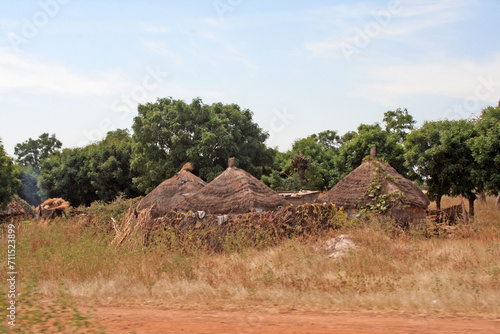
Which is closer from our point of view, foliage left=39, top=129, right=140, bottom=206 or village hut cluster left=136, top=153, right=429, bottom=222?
village hut cluster left=136, top=153, right=429, bottom=222

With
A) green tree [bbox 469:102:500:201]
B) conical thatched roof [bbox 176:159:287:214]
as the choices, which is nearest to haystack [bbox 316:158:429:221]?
conical thatched roof [bbox 176:159:287:214]

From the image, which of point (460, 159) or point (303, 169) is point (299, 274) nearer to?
point (460, 159)

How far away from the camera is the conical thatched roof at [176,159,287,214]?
13164 mm

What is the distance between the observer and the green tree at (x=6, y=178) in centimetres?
1583

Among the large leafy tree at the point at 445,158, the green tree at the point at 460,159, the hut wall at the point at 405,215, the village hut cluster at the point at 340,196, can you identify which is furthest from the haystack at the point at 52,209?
the green tree at the point at 460,159

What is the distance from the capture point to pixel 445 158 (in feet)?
58.6

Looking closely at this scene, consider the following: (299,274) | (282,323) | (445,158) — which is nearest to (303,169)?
(445,158)

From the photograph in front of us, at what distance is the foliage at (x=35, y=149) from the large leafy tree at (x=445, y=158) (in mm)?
43528

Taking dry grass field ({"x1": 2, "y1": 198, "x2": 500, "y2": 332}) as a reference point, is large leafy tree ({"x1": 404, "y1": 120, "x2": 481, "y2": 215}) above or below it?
above

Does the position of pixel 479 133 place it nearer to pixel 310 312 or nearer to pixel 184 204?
pixel 184 204

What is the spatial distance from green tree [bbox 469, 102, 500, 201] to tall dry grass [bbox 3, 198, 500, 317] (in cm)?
677

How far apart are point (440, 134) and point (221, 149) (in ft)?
34.1

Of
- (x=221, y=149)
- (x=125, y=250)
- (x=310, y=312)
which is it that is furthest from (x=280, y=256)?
(x=221, y=149)

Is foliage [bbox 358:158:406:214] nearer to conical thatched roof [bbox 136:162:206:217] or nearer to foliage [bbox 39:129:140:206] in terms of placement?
conical thatched roof [bbox 136:162:206:217]
